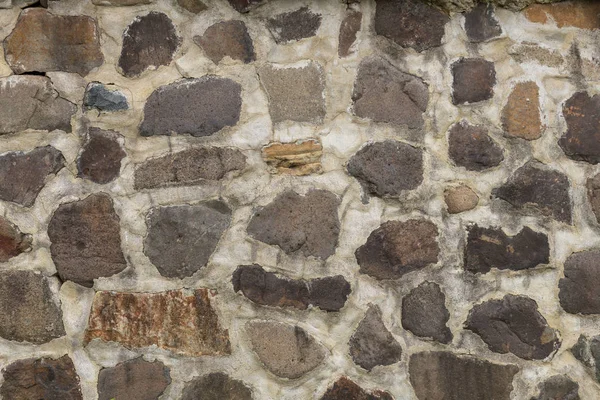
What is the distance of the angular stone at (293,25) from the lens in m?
2.14

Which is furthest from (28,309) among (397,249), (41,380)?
(397,249)

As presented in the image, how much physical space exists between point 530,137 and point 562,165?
0.12 meters

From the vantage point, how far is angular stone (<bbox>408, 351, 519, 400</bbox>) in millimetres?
2154

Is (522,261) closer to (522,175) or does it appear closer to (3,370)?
(522,175)

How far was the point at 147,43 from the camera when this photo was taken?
2.13 metres

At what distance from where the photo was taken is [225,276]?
213 cm

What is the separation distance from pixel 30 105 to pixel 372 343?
115cm

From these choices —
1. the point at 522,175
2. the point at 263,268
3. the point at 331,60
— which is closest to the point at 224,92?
the point at 331,60

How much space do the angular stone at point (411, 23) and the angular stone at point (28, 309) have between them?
1.18 meters

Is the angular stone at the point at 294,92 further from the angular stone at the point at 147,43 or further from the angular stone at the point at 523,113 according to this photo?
the angular stone at the point at 523,113

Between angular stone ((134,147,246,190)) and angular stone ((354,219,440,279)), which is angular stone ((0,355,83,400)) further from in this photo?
angular stone ((354,219,440,279))

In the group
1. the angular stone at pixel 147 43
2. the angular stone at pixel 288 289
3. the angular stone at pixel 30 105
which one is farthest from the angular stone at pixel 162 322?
the angular stone at pixel 147 43

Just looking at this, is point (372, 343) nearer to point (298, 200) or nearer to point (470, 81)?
point (298, 200)

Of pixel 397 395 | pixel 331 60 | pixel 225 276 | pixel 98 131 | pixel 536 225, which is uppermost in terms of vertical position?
pixel 331 60
